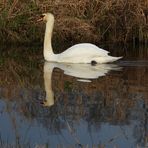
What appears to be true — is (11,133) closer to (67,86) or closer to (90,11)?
(67,86)

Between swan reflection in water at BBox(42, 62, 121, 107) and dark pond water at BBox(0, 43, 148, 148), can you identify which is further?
swan reflection in water at BBox(42, 62, 121, 107)

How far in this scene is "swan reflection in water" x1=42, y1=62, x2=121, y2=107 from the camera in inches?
462

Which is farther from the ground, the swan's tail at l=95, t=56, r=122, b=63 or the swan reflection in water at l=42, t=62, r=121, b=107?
the swan's tail at l=95, t=56, r=122, b=63

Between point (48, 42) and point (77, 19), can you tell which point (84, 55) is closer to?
point (48, 42)

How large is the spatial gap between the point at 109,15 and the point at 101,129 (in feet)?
32.3

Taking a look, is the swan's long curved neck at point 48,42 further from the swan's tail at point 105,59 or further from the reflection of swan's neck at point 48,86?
the swan's tail at point 105,59

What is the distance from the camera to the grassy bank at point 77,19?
17359 mm

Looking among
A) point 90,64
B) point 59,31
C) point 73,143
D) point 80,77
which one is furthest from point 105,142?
point 59,31

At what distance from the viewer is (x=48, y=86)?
36.7 ft

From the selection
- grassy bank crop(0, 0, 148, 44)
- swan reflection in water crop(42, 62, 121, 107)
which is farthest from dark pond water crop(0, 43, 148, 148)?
grassy bank crop(0, 0, 148, 44)

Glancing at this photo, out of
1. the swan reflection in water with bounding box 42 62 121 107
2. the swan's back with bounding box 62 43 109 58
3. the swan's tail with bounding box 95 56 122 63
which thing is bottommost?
the swan reflection in water with bounding box 42 62 121 107

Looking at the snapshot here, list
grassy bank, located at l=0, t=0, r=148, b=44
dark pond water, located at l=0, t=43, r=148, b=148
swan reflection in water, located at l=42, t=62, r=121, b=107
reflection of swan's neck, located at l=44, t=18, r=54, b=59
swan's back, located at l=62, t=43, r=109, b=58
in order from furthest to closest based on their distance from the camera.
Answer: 1. grassy bank, located at l=0, t=0, r=148, b=44
2. reflection of swan's neck, located at l=44, t=18, r=54, b=59
3. swan's back, located at l=62, t=43, r=109, b=58
4. swan reflection in water, located at l=42, t=62, r=121, b=107
5. dark pond water, located at l=0, t=43, r=148, b=148

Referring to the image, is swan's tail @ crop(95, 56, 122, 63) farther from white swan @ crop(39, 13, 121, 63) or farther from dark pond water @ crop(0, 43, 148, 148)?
dark pond water @ crop(0, 43, 148, 148)

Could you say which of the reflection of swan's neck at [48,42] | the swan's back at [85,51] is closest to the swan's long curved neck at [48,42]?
the reflection of swan's neck at [48,42]
